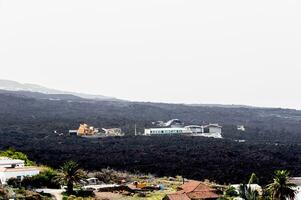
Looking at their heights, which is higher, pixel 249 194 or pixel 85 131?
pixel 249 194

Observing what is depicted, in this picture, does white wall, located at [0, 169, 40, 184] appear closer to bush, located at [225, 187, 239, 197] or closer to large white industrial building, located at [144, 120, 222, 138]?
bush, located at [225, 187, 239, 197]

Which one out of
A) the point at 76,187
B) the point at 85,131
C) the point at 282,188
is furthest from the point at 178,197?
the point at 85,131

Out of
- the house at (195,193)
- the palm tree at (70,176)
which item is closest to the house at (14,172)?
the palm tree at (70,176)

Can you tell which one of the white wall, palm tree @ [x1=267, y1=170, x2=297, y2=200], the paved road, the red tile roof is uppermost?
palm tree @ [x1=267, y1=170, x2=297, y2=200]

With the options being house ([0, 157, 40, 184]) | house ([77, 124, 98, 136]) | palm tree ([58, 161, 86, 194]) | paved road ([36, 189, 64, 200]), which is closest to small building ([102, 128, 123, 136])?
house ([77, 124, 98, 136])

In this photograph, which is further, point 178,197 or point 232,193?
point 232,193

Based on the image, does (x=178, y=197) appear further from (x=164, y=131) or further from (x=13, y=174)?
(x=164, y=131)

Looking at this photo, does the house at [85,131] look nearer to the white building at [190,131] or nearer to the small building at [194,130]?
the white building at [190,131]

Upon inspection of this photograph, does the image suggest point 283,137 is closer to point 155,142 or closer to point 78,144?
point 155,142

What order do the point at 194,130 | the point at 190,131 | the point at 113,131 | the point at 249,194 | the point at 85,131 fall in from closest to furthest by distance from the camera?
1. the point at 249,194
2. the point at 85,131
3. the point at 113,131
4. the point at 190,131
5. the point at 194,130
